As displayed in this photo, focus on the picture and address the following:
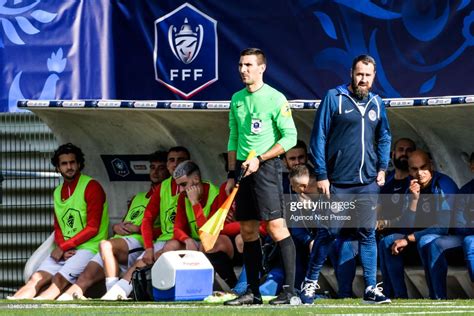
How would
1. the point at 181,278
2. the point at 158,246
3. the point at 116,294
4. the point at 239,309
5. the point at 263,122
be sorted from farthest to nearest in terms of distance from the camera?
the point at 158,246, the point at 116,294, the point at 181,278, the point at 263,122, the point at 239,309

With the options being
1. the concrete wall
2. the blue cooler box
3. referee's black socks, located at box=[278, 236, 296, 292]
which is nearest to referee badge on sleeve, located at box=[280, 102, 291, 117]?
referee's black socks, located at box=[278, 236, 296, 292]

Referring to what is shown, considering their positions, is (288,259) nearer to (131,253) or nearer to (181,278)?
(181,278)

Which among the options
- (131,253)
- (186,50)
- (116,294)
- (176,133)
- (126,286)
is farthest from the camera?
(176,133)

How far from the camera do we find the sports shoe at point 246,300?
855 cm

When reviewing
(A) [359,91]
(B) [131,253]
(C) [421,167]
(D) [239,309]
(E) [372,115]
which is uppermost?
(A) [359,91]

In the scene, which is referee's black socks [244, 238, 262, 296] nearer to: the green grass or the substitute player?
the green grass

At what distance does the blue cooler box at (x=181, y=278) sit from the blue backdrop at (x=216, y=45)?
1897 millimetres

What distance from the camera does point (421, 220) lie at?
32.8ft

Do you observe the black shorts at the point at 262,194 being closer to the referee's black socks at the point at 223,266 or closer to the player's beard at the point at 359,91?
the player's beard at the point at 359,91

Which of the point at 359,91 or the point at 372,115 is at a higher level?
the point at 359,91

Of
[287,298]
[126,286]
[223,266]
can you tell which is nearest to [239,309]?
[287,298]

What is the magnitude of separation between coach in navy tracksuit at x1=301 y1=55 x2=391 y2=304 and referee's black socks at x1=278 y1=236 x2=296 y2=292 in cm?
18

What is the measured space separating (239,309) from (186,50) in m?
3.81

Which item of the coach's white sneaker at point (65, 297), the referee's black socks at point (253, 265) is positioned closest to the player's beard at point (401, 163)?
the referee's black socks at point (253, 265)
